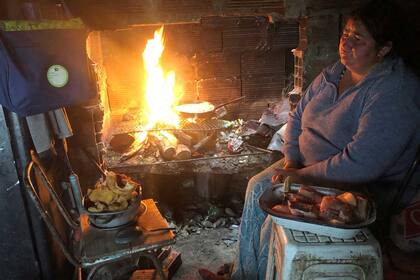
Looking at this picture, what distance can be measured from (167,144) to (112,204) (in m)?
1.43

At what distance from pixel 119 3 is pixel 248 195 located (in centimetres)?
199

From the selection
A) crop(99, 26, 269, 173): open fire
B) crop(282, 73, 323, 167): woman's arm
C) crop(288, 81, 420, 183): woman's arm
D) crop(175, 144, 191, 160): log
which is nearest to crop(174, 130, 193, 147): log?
crop(99, 26, 269, 173): open fire

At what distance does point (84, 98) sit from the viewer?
236 centimetres

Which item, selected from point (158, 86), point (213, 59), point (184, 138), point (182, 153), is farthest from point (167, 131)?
point (213, 59)

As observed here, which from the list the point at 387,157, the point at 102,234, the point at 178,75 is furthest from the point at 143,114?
the point at 387,157

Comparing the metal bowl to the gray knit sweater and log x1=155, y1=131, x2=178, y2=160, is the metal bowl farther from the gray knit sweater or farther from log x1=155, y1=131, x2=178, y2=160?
log x1=155, y1=131, x2=178, y2=160

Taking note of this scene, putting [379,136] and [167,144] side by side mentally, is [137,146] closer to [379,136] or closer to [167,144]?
[167,144]

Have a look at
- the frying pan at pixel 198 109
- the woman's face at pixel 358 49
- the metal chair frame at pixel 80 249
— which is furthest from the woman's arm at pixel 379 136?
the frying pan at pixel 198 109

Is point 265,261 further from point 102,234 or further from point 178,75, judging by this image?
point 178,75

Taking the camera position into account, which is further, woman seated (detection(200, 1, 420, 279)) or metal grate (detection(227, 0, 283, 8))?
metal grate (detection(227, 0, 283, 8))

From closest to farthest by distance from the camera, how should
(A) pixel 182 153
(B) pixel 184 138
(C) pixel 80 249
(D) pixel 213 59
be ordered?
(C) pixel 80 249 → (A) pixel 182 153 → (B) pixel 184 138 → (D) pixel 213 59

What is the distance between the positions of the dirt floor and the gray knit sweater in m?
1.34

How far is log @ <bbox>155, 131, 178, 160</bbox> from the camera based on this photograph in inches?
141

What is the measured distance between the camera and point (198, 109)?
427 cm
